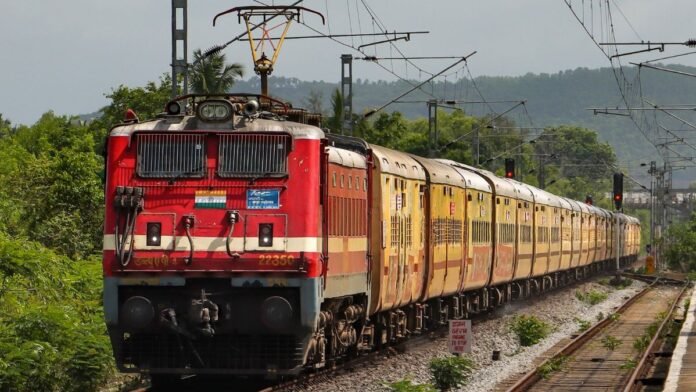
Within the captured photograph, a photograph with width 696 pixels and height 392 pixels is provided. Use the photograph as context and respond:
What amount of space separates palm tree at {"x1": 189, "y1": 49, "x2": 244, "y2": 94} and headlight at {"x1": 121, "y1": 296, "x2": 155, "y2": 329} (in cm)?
3305

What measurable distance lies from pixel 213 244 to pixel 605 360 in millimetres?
11558

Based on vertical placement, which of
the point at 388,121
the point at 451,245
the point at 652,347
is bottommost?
the point at 652,347

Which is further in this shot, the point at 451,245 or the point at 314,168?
the point at 451,245

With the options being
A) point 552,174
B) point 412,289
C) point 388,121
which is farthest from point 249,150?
point 552,174

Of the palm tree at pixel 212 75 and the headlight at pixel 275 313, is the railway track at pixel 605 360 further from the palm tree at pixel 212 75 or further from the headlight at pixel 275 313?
the palm tree at pixel 212 75

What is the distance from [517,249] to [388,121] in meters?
39.1

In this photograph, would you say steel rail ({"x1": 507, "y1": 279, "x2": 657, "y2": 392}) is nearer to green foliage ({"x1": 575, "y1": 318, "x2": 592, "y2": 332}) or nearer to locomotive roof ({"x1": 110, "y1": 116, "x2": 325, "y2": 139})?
green foliage ({"x1": 575, "y1": 318, "x2": 592, "y2": 332})

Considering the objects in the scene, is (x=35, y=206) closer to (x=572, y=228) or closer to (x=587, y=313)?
(x=587, y=313)

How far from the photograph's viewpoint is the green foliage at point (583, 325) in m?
34.3

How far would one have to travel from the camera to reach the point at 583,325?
1380 inches

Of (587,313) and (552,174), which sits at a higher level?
(552,174)

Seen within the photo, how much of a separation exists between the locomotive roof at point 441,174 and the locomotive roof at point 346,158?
627 cm

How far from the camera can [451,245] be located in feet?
96.6

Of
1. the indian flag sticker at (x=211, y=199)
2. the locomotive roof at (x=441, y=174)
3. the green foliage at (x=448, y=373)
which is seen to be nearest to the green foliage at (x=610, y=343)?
the locomotive roof at (x=441, y=174)
